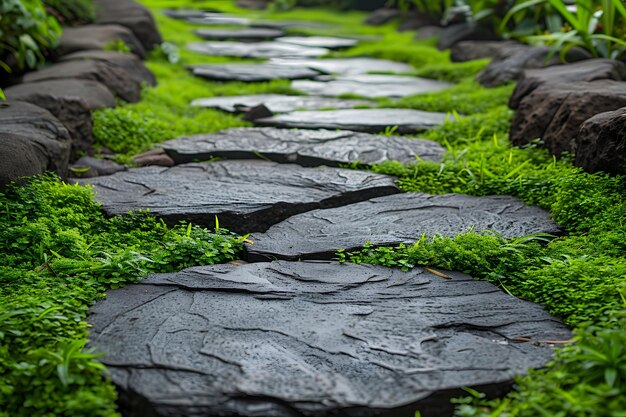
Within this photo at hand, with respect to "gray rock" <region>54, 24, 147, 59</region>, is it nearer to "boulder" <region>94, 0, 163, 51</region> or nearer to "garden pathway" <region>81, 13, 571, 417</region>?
"boulder" <region>94, 0, 163, 51</region>

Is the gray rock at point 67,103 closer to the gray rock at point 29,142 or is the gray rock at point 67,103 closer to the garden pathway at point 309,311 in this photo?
the gray rock at point 29,142

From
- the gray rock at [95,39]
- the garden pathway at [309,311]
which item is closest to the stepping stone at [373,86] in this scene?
the gray rock at [95,39]

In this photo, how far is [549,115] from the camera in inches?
167

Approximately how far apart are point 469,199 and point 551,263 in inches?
38.7

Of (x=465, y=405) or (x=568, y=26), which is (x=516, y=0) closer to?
(x=568, y=26)

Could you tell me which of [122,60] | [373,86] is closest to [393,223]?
[373,86]

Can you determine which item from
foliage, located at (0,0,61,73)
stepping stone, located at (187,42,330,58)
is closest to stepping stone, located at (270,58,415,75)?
stepping stone, located at (187,42,330,58)

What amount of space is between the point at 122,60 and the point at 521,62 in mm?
3692

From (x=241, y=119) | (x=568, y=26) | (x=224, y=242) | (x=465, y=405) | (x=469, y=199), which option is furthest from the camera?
(x=568, y=26)

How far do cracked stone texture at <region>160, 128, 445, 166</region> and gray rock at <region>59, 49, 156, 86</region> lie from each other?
1620 millimetres

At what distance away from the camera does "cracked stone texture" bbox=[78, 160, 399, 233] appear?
345 cm

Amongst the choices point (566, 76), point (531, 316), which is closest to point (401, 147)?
point (566, 76)

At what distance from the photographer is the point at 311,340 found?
7.71 ft

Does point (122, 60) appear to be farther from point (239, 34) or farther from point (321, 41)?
point (239, 34)
